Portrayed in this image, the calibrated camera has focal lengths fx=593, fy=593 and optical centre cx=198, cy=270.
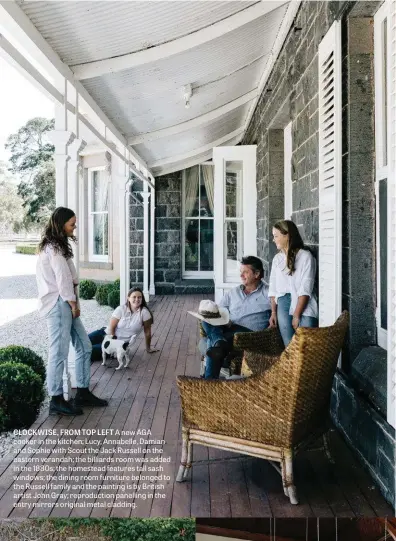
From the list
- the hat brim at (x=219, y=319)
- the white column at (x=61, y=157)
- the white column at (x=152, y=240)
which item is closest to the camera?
the hat brim at (x=219, y=319)

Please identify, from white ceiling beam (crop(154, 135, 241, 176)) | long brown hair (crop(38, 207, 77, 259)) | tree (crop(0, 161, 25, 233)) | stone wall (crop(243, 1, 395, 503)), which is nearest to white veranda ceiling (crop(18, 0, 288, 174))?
stone wall (crop(243, 1, 395, 503))

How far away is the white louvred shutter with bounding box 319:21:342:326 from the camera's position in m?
3.19

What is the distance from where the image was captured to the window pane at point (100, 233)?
12414mm

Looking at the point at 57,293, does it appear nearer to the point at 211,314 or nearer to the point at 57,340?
the point at 57,340

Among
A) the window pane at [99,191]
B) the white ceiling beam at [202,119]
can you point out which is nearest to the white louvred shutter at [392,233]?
the white ceiling beam at [202,119]

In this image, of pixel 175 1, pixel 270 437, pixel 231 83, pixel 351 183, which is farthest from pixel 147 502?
pixel 231 83

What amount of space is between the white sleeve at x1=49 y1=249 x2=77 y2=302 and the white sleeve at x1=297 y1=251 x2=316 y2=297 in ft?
4.82

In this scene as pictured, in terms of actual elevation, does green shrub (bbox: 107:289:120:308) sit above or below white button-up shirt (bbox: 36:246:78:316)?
below

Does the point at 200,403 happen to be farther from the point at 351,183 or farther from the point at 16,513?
the point at 351,183

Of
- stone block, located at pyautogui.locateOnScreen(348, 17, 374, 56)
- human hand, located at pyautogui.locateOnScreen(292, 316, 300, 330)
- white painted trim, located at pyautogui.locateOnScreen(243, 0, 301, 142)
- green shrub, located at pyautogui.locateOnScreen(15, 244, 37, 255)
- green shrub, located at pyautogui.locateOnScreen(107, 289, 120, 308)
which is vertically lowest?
green shrub, located at pyautogui.locateOnScreen(107, 289, 120, 308)

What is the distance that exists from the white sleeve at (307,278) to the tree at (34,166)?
49.5 ft

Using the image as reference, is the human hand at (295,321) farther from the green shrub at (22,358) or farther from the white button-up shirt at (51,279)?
the green shrub at (22,358)

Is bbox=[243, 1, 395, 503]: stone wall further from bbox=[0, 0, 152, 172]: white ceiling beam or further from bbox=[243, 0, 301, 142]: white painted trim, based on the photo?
bbox=[0, 0, 152, 172]: white ceiling beam

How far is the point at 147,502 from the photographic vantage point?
256 cm
